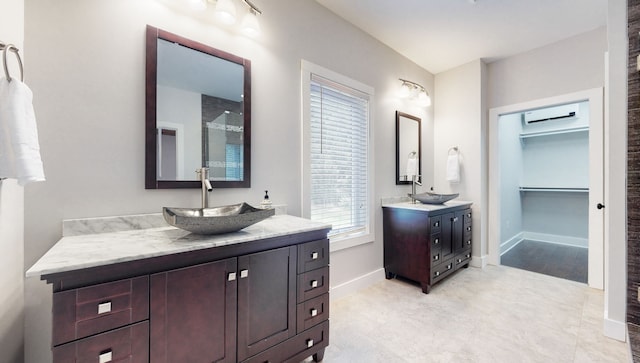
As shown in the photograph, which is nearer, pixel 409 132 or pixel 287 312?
pixel 287 312

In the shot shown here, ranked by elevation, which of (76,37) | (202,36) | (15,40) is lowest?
(15,40)

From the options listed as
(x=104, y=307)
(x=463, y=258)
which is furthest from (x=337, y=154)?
(x=463, y=258)

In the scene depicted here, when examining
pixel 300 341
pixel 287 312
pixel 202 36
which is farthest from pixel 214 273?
pixel 202 36

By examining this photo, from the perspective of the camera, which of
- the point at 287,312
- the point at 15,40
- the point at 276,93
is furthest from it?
the point at 276,93

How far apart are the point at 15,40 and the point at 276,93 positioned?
4.70ft

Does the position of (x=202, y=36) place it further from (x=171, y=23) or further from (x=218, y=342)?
(x=218, y=342)

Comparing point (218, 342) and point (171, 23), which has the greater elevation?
point (171, 23)

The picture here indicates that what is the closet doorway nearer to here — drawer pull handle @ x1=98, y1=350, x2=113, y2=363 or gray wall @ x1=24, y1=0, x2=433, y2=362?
gray wall @ x1=24, y1=0, x2=433, y2=362

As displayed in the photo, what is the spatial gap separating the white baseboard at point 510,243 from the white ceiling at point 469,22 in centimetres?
305

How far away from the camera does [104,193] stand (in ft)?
4.66

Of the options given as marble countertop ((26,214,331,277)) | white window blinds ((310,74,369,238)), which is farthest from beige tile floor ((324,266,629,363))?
marble countertop ((26,214,331,277))

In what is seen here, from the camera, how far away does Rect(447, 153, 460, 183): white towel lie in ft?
11.9

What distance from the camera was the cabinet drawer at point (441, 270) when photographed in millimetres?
2738

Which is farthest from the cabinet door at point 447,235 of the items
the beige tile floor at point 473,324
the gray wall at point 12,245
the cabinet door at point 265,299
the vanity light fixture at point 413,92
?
the gray wall at point 12,245
